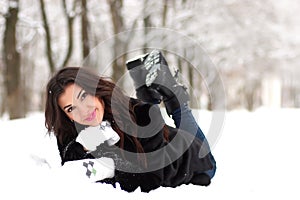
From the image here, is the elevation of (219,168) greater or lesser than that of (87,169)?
lesser

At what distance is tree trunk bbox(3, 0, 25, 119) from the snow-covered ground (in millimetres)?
3140

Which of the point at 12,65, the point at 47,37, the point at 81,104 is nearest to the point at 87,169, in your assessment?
the point at 81,104

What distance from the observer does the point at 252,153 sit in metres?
3.60

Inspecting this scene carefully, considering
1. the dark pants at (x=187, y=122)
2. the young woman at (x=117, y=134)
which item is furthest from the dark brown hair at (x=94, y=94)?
the dark pants at (x=187, y=122)

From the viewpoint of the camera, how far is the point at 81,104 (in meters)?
2.37

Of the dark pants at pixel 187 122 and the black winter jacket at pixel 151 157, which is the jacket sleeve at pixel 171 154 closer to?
the black winter jacket at pixel 151 157

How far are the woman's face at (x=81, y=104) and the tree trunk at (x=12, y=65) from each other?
5.55 metres

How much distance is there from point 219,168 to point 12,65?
18.3ft

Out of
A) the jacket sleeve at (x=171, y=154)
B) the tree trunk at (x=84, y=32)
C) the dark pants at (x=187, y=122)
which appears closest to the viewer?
the jacket sleeve at (x=171, y=154)

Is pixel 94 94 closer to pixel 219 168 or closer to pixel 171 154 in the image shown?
pixel 171 154

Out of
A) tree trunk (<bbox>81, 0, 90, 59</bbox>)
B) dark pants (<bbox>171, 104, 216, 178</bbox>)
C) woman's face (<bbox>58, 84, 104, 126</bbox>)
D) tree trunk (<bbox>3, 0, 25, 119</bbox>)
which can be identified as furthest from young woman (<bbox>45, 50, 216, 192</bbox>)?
tree trunk (<bbox>81, 0, 90, 59</bbox>)

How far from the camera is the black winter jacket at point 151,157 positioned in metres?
2.42

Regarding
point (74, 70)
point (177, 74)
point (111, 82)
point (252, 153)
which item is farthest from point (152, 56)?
point (252, 153)

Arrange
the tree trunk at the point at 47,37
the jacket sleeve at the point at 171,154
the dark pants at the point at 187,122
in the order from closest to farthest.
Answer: the jacket sleeve at the point at 171,154 < the dark pants at the point at 187,122 < the tree trunk at the point at 47,37
